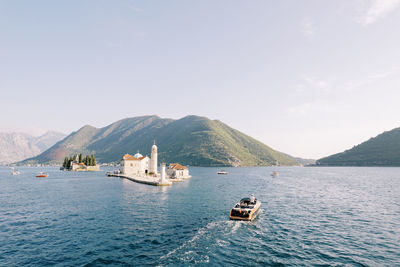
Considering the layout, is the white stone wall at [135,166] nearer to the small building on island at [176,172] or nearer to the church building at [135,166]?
the church building at [135,166]

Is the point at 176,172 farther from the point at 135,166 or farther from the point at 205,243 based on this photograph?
the point at 205,243

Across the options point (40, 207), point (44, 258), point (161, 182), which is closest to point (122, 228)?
point (44, 258)

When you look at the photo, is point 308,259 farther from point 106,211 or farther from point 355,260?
point 106,211

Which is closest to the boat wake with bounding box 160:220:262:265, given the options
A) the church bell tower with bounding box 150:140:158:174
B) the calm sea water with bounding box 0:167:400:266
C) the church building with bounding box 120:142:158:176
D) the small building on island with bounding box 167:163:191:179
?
the calm sea water with bounding box 0:167:400:266

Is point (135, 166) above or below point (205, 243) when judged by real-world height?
above

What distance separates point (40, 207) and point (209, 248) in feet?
130

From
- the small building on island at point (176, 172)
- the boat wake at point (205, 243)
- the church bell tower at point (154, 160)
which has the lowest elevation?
the boat wake at point (205, 243)

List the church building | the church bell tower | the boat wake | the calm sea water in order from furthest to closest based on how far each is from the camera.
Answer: the church building < the church bell tower < the calm sea water < the boat wake

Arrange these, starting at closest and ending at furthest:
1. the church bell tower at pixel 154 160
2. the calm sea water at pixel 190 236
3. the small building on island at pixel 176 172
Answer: the calm sea water at pixel 190 236
the small building on island at pixel 176 172
the church bell tower at pixel 154 160

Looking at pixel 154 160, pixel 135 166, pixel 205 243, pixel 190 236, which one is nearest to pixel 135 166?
pixel 135 166

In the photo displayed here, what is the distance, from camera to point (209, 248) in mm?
22703

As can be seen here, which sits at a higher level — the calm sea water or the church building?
the church building

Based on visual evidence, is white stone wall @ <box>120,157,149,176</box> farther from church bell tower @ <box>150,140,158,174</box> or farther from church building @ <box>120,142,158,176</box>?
church bell tower @ <box>150,140,158,174</box>

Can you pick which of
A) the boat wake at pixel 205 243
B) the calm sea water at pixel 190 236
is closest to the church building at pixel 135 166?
the calm sea water at pixel 190 236
